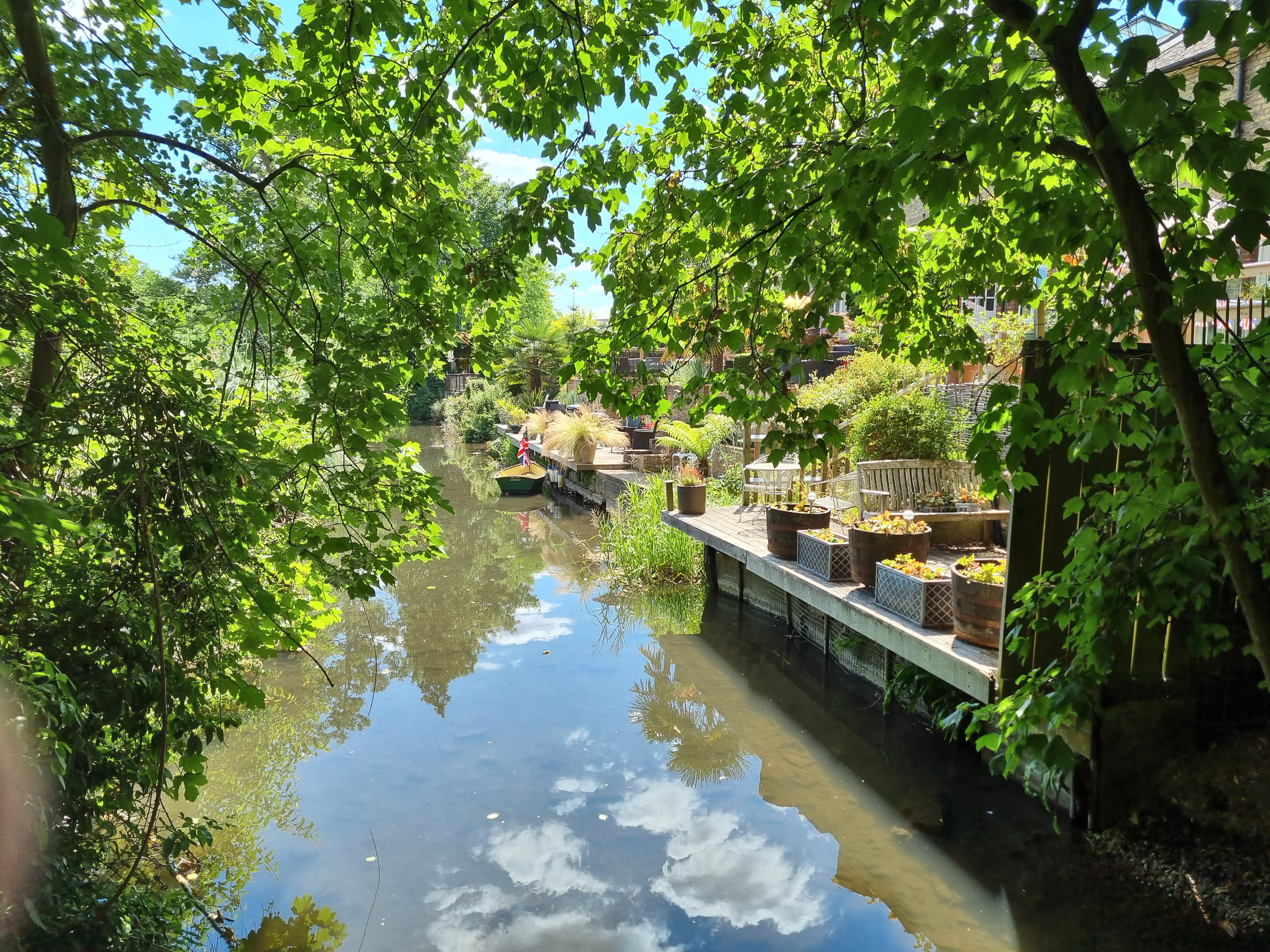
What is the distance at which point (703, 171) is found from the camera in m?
3.38

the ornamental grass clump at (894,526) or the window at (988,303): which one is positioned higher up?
the window at (988,303)

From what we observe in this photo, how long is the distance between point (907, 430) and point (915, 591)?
3840 mm

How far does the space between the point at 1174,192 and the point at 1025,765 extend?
4467 mm

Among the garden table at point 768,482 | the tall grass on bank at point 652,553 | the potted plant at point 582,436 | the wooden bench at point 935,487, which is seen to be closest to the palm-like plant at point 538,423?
the potted plant at point 582,436

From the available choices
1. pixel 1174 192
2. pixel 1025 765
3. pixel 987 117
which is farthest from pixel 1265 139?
pixel 1025 765

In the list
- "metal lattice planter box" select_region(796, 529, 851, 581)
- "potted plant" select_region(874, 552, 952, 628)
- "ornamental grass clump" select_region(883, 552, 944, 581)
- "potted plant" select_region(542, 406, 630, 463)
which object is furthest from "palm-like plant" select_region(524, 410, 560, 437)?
"potted plant" select_region(874, 552, 952, 628)

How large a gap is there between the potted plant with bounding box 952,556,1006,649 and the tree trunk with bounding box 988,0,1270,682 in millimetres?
3491

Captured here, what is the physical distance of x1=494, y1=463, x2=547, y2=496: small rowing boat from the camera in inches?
791

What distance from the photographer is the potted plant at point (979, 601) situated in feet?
17.0

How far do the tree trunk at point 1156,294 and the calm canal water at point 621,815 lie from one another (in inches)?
131

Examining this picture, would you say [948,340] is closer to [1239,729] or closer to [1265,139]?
[1265,139]

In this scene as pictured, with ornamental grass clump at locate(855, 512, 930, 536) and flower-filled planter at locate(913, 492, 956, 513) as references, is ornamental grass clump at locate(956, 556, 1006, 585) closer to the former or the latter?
ornamental grass clump at locate(855, 512, 930, 536)

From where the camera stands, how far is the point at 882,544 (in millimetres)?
6844

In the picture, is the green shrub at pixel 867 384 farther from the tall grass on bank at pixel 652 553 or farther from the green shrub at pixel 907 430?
the tall grass on bank at pixel 652 553
